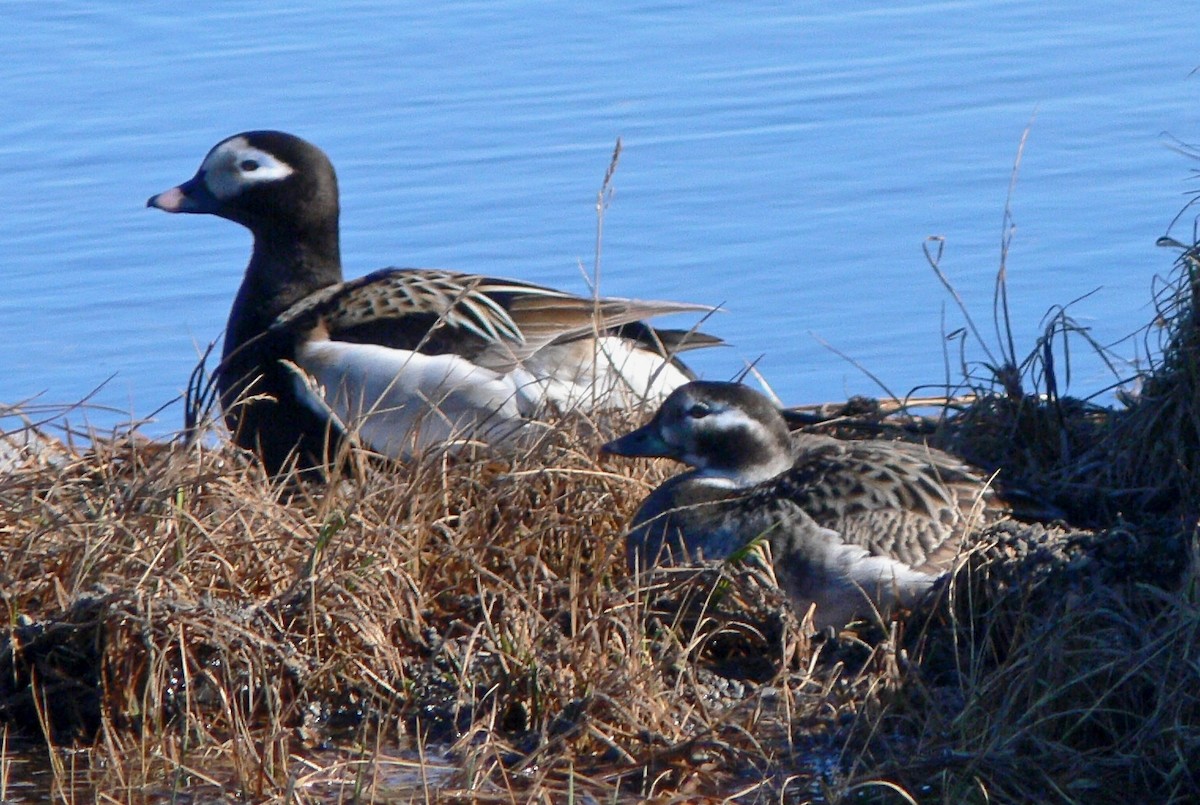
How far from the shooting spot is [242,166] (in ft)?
23.9

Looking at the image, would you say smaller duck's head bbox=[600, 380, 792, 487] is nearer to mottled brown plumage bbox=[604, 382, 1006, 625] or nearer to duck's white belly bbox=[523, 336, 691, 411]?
mottled brown plumage bbox=[604, 382, 1006, 625]

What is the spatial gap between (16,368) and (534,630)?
15.5ft

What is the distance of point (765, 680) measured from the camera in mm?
4766

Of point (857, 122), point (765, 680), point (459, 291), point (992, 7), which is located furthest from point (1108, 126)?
point (765, 680)

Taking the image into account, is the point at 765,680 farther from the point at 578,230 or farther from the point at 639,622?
the point at 578,230

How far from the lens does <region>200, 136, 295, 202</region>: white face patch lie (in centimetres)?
727

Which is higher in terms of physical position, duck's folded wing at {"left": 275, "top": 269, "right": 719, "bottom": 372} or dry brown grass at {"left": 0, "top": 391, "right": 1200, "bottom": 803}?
duck's folded wing at {"left": 275, "top": 269, "right": 719, "bottom": 372}

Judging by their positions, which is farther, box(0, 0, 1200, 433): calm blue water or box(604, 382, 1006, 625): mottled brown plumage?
box(0, 0, 1200, 433): calm blue water

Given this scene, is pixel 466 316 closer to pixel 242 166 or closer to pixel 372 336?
pixel 372 336

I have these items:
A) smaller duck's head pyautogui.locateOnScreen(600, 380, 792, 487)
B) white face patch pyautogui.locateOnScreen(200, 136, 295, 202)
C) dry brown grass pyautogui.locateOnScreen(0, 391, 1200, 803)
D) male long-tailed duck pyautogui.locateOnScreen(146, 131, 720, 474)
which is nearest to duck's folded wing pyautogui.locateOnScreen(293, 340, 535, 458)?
male long-tailed duck pyautogui.locateOnScreen(146, 131, 720, 474)

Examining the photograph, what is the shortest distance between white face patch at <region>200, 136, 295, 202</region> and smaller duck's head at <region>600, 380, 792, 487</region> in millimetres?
2217

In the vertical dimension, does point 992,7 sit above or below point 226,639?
above

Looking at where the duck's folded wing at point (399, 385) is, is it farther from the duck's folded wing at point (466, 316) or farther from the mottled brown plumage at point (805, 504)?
the mottled brown plumage at point (805, 504)

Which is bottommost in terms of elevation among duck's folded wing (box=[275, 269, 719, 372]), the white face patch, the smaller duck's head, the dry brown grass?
the dry brown grass
